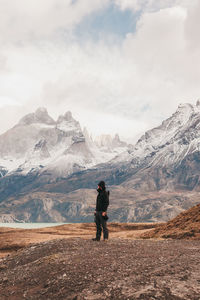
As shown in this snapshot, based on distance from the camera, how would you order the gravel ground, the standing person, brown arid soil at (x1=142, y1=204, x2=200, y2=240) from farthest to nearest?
brown arid soil at (x1=142, y1=204, x2=200, y2=240) → the standing person → the gravel ground

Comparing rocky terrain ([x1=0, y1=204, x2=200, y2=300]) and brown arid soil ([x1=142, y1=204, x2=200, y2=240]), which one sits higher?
brown arid soil ([x1=142, y1=204, x2=200, y2=240])

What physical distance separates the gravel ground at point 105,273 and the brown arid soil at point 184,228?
21.5 feet

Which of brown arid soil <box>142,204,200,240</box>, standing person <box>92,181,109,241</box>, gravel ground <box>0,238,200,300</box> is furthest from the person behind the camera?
brown arid soil <box>142,204,200,240</box>

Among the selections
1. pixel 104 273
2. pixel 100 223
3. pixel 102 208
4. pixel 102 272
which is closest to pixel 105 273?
pixel 104 273

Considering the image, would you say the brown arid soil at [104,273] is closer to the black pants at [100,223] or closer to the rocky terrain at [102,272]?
the rocky terrain at [102,272]

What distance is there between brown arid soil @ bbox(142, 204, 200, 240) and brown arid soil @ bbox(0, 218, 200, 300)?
5325 millimetres

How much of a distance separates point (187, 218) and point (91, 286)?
1880 centimetres

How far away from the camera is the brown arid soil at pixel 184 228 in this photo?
24837 millimetres

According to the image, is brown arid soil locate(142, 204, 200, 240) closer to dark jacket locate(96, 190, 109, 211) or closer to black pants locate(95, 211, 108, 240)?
black pants locate(95, 211, 108, 240)

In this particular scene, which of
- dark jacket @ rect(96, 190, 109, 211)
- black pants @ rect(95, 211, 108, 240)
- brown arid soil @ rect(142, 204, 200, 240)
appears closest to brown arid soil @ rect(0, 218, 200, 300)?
black pants @ rect(95, 211, 108, 240)

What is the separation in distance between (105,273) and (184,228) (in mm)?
15124

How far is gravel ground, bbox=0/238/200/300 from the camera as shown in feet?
38.3

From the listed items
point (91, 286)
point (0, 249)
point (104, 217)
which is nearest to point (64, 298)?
point (91, 286)

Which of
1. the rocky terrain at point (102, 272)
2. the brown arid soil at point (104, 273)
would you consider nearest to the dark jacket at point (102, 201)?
the rocky terrain at point (102, 272)
